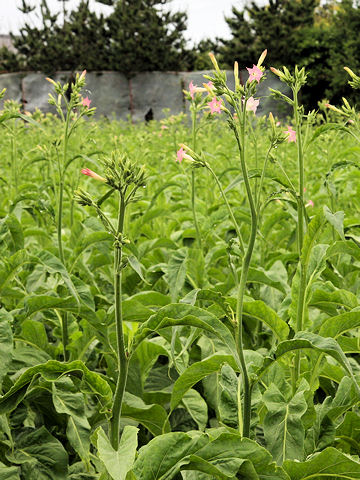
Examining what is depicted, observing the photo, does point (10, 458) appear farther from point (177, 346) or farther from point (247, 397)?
point (247, 397)

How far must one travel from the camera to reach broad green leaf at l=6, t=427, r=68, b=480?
Answer: 4.61 ft

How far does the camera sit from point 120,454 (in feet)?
3.46

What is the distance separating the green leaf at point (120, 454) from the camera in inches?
39.1

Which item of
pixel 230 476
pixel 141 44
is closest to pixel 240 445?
pixel 230 476

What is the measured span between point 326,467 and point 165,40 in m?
24.7

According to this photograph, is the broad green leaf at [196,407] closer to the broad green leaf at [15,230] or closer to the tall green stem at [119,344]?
the tall green stem at [119,344]

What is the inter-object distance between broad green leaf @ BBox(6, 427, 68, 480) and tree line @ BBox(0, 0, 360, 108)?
21947 millimetres

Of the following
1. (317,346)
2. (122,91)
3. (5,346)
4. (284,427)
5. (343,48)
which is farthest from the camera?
(122,91)

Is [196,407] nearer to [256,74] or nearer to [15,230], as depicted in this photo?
[15,230]

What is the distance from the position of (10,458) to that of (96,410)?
34cm

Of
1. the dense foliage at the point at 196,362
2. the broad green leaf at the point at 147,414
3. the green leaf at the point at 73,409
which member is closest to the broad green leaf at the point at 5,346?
the dense foliage at the point at 196,362

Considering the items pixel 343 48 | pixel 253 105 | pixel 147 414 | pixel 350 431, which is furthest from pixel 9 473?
pixel 343 48

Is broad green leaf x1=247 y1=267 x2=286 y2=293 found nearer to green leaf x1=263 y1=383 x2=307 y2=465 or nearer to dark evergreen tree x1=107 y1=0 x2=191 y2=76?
green leaf x1=263 y1=383 x2=307 y2=465

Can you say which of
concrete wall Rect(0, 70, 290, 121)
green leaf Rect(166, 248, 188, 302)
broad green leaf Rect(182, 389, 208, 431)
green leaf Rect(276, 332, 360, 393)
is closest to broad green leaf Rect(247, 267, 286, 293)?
green leaf Rect(166, 248, 188, 302)
